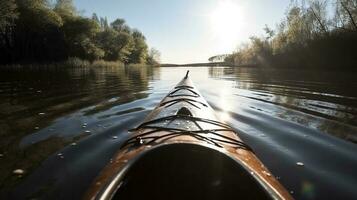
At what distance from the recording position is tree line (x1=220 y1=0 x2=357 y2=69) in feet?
107

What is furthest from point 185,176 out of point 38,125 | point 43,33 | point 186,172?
point 43,33

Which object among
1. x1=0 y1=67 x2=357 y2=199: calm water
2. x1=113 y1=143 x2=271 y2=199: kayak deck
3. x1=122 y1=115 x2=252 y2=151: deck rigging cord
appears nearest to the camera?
x1=113 y1=143 x2=271 y2=199: kayak deck

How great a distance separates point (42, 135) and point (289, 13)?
42.4 m

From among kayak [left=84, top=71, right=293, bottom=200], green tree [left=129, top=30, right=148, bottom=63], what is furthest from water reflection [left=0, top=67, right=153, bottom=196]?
green tree [left=129, top=30, right=148, bottom=63]

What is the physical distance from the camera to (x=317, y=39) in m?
36.5

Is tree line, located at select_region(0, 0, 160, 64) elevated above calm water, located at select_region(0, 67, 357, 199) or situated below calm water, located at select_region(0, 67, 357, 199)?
above

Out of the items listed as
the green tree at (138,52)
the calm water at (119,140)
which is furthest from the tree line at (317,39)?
the green tree at (138,52)

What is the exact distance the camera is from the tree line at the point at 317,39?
1282 inches

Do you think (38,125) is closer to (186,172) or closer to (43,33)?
(186,172)

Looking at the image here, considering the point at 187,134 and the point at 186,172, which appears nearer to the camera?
the point at 186,172

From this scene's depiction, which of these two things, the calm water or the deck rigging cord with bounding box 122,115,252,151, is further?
the calm water

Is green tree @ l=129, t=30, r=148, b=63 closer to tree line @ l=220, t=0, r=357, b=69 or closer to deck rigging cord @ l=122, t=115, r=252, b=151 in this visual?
tree line @ l=220, t=0, r=357, b=69

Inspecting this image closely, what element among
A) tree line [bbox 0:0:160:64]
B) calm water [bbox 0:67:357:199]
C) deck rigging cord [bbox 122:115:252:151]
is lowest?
calm water [bbox 0:67:357:199]

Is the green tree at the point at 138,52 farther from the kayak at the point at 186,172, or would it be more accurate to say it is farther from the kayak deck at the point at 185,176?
the kayak deck at the point at 185,176
